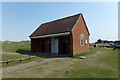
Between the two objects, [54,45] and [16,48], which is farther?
[16,48]

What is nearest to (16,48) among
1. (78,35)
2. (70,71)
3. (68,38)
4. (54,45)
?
(54,45)

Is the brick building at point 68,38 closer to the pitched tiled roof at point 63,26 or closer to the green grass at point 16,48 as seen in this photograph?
the pitched tiled roof at point 63,26

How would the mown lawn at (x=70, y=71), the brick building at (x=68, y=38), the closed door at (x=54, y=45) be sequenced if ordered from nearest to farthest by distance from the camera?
the mown lawn at (x=70, y=71) < the brick building at (x=68, y=38) < the closed door at (x=54, y=45)

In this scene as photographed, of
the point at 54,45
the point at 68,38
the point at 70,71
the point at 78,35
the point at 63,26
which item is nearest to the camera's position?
the point at 70,71

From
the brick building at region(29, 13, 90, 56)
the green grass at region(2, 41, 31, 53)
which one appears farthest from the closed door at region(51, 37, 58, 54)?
the green grass at region(2, 41, 31, 53)

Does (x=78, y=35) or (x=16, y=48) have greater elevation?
(x=78, y=35)

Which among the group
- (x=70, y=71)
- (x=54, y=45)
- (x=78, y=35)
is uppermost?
(x=78, y=35)

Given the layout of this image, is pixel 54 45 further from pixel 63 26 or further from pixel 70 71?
pixel 70 71

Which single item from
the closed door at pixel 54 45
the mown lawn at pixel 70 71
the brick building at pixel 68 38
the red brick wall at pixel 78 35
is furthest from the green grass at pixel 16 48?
the mown lawn at pixel 70 71

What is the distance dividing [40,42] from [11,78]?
15007 mm

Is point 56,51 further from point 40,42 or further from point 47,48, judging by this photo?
point 40,42

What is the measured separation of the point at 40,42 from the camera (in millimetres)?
20578

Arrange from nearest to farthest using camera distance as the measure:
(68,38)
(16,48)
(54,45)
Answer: (68,38) → (54,45) → (16,48)

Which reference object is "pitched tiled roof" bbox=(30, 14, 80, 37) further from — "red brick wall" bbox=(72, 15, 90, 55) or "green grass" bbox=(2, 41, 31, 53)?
"green grass" bbox=(2, 41, 31, 53)
